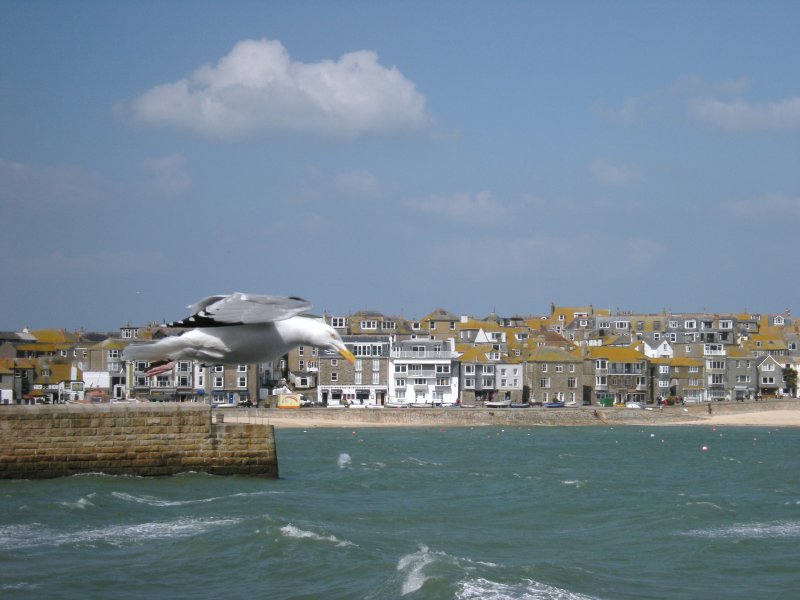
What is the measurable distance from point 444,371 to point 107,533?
68.3 meters

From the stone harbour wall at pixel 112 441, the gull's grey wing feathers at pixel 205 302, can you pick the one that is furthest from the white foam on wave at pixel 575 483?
the gull's grey wing feathers at pixel 205 302

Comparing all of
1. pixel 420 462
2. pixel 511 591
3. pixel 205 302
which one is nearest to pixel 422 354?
pixel 420 462

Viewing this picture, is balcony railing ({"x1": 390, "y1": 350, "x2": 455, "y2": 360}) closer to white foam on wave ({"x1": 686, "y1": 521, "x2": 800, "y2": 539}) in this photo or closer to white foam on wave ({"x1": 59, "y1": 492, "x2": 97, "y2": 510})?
white foam on wave ({"x1": 686, "y1": 521, "x2": 800, "y2": 539})

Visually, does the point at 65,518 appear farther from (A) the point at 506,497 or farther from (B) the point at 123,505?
(A) the point at 506,497

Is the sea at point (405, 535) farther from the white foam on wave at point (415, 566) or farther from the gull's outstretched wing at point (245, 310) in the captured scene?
the gull's outstretched wing at point (245, 310)

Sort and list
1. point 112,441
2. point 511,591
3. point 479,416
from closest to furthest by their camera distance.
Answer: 1. point 511,591
2. point 112,441
3. point 479,416

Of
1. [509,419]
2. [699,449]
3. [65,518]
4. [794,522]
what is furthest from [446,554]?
[509,419]

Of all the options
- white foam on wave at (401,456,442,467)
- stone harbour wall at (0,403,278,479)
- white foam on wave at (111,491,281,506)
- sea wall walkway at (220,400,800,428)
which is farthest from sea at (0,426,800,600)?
sea wall walkway at (220,400,800,428)

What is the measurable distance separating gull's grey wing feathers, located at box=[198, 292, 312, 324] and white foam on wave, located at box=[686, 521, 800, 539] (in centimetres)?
2266

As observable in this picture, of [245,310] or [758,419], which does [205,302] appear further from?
[758,419]

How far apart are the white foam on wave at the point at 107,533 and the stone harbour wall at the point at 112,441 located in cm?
587

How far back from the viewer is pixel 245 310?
4.48 metres

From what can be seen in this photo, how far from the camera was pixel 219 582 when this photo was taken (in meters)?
19.1

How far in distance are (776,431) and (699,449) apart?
76.7 feet
